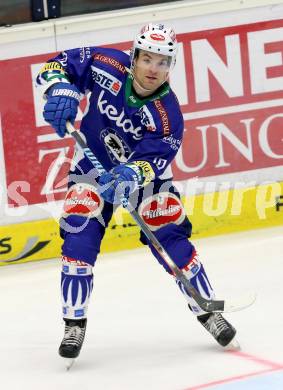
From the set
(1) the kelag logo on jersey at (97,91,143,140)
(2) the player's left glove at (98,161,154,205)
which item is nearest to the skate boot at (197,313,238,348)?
(2) the player's left glove at (98,161,154,205)

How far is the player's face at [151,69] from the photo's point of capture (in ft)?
15.3

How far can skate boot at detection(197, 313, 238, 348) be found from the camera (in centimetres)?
485

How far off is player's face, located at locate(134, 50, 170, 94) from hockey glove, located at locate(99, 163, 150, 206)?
1.21 ft

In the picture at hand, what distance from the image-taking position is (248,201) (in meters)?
6.85

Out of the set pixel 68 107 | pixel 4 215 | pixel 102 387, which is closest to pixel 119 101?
pixel 68 107

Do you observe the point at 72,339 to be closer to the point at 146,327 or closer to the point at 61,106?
the point at 146,327

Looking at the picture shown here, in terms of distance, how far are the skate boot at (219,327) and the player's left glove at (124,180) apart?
68 centimetres

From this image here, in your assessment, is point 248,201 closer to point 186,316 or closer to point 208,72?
point 208,72

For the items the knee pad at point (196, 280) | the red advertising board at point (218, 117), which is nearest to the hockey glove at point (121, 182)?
the knee pad at point (196, 280)

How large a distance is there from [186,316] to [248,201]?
1.53 m

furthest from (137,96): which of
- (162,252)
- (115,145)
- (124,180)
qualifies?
(162,252)

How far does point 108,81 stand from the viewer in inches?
189

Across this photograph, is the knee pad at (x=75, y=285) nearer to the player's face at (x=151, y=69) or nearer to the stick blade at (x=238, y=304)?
the stick blade at (x=238, y=304)

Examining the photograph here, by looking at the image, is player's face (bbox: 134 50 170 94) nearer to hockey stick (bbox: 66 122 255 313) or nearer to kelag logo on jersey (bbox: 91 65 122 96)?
kelag logo on jersey (bbox: 91 65 122 96)
